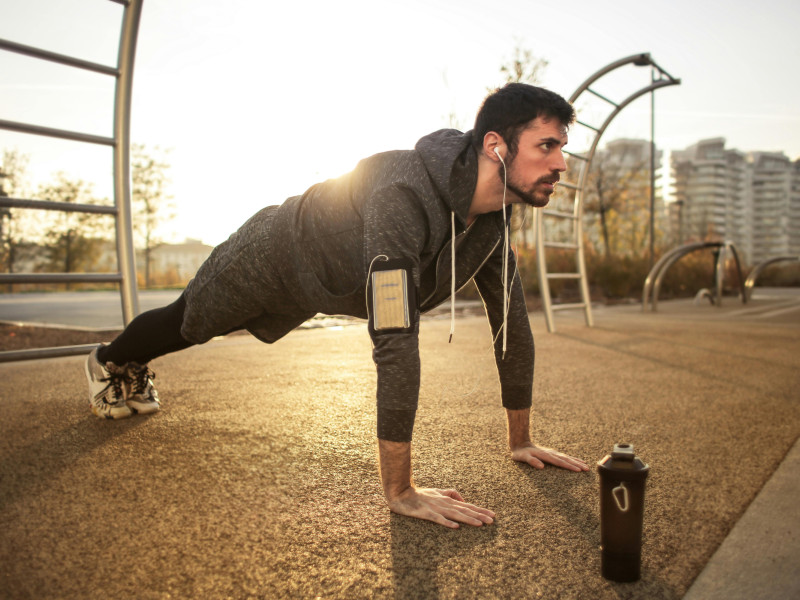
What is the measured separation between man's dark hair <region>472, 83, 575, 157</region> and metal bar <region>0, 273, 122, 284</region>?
98.2 inches

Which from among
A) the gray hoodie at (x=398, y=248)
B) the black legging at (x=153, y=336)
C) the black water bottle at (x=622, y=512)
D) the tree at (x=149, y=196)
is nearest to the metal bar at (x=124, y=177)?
the black legging at (x=153, y=336)

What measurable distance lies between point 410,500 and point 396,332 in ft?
1.44

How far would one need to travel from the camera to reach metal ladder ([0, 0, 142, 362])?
3111 millimetres

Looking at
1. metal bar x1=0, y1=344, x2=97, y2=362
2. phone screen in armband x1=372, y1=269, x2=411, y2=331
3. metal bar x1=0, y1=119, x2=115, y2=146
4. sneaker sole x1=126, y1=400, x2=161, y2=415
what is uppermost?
metal bar x1=0, y1=119, x2=115, y2=146

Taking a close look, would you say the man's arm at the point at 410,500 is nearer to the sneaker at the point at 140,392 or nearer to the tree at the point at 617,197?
the sneaker at the point at 140,392

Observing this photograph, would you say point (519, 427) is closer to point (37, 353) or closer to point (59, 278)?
point (37, 353)

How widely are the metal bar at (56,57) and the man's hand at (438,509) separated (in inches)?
116

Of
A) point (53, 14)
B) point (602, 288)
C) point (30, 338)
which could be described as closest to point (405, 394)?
point (53, 14)

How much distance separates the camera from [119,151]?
3486mm

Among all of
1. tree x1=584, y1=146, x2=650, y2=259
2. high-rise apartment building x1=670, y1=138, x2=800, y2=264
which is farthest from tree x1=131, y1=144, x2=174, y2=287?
high-rise apartment building x1=670, y1=138, x2=800, y2=264

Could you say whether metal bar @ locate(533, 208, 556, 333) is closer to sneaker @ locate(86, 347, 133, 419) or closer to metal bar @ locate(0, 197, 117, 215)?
metal bar @ locate(0, 197, 117, 215)

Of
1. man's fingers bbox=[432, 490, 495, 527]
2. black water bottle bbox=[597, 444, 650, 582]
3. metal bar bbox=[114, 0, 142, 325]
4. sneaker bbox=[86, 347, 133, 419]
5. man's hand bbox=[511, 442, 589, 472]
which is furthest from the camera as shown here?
metal bar bbox=[114, 0, 142, 325]

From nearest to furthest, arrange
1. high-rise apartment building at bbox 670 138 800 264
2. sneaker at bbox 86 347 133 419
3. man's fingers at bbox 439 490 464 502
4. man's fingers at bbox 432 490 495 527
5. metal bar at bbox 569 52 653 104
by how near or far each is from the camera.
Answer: man's fingers at bbox 432 490 495 527 < man's fingers at bbox 439 490 464 502 < sneaker at bbox 86 347 133 419 < metal bar at bbox 569 52 653 104 < high-rise apartment building at bbox 670 138 800 264

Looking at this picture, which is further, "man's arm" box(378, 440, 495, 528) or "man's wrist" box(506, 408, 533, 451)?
"man's wrist" box(506, 408, 533, 451)
